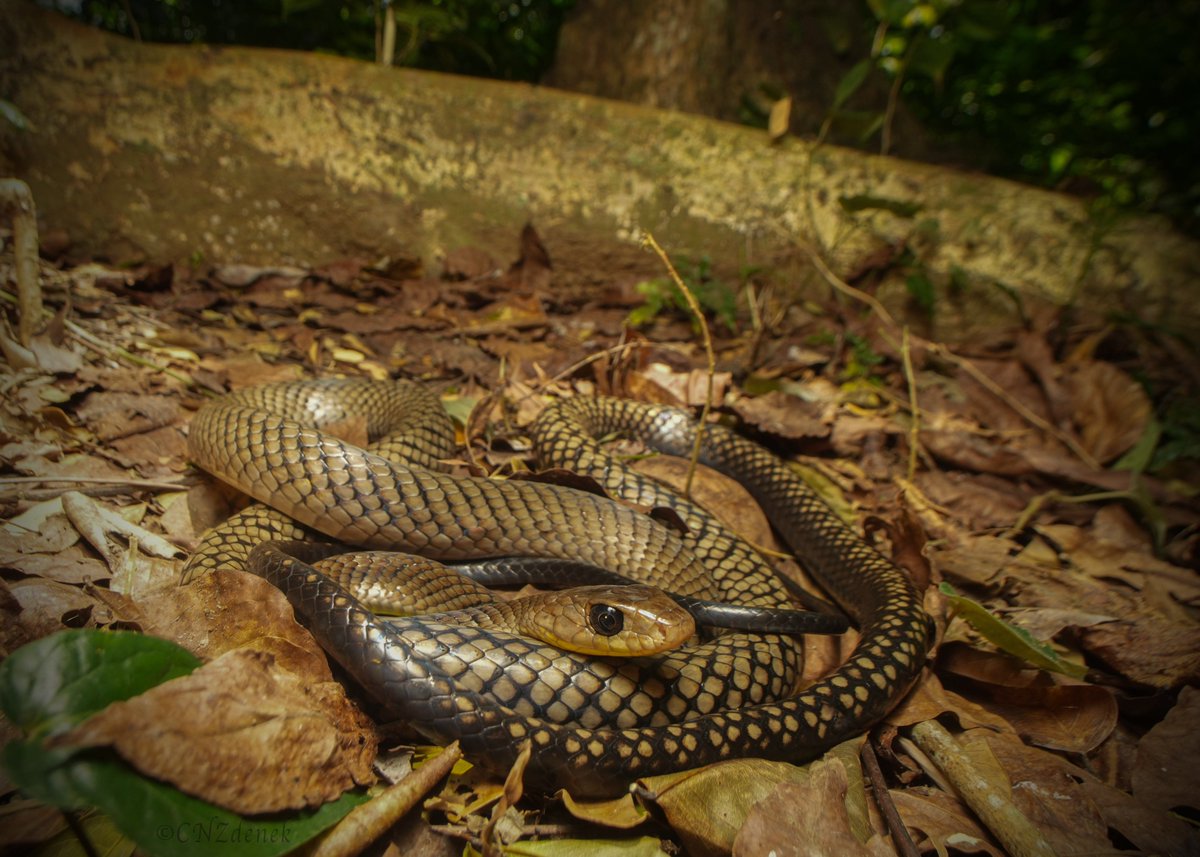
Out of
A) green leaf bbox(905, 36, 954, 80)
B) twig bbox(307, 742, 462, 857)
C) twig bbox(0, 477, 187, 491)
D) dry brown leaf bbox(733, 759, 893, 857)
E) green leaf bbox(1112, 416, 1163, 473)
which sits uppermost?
green leaf bbox(905, 36, 954, 80)

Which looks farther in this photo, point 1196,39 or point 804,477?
point 1196,39

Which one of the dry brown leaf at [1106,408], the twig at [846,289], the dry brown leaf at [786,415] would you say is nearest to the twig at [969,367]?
the twig at [846,289]

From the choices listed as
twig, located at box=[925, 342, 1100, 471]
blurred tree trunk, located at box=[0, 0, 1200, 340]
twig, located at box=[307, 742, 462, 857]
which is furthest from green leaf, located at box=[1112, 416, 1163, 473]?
twig, located at box=[307, 742, 462, 857]

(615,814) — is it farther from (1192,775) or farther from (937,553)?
(937,553)

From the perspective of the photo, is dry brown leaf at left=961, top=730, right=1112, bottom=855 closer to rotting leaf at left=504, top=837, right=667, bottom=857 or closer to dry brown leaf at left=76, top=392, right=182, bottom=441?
rotting leaf at left=504, top=837, right=667, bottom=857

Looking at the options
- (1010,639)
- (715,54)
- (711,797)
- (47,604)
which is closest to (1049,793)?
(1010,639)

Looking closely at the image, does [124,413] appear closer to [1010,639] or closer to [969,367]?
[1010,639]

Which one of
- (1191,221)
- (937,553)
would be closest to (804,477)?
(937,553)
